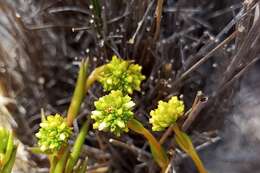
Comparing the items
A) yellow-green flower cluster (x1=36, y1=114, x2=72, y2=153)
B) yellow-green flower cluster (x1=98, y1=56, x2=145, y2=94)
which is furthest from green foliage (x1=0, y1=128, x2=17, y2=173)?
yellow-green flower cluster (x1=98, y1=56, x2=145, y2=94)

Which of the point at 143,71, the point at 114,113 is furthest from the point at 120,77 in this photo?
the point at 143,71

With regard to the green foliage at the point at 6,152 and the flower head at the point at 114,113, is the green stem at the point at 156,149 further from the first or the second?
the green foliage at the point at 6,152

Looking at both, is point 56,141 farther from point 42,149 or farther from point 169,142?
point 169,142

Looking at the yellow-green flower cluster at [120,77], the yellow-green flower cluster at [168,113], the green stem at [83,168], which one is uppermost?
the yellow-green flower cluster at [120,77]

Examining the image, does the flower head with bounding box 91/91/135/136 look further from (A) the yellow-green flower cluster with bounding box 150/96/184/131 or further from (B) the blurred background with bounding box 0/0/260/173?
(B) the blurred background with bounding box 0/0/260/173

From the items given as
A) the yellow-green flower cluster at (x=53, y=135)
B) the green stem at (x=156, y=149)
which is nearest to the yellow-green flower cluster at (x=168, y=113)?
the green stem at (x=156, y=149)
